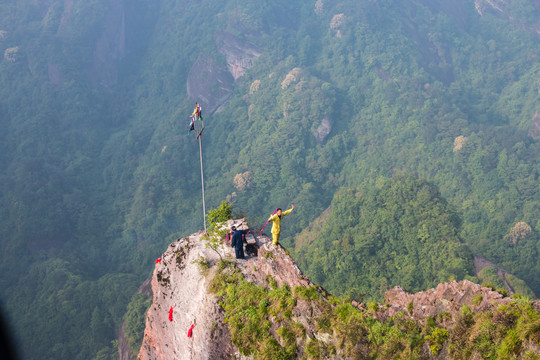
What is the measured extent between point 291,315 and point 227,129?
85776 mm

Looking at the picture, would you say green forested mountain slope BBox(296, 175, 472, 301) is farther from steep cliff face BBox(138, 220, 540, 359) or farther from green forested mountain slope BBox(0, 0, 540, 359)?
steep cliff face BBox(138, 220, 540, 359)

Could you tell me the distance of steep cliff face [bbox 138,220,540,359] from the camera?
919 centimetres

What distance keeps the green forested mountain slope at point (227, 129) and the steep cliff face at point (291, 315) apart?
35021mm

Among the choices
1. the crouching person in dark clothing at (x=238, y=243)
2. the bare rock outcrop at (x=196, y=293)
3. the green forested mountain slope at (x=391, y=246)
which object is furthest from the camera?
the green forested mountain slope at (x=391, y=246)

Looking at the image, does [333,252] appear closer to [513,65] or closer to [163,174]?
[163,174]

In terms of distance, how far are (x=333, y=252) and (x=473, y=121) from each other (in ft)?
189

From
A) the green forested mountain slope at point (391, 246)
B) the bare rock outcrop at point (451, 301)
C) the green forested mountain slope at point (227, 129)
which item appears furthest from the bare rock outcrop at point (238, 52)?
the bare rock outcrop at point (451, 301)

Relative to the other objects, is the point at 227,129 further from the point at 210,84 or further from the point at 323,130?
the point at 323,130

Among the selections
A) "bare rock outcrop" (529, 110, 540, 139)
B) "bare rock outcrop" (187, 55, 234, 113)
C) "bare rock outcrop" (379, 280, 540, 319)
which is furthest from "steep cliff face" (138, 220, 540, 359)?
"bare rock outcrop" (187, 55, 234, 113)

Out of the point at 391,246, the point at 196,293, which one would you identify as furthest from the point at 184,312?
the point at 391,246

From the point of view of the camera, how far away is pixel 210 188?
3196 inches

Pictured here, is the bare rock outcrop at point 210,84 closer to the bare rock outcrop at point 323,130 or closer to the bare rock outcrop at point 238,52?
the bare rock outcrop at point 238,52

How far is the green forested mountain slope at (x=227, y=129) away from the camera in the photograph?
195ft

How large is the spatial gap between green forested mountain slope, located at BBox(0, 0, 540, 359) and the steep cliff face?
115 ft
